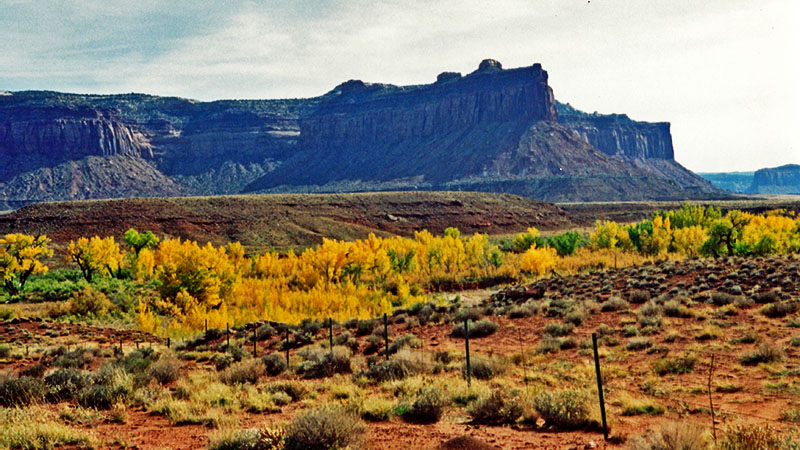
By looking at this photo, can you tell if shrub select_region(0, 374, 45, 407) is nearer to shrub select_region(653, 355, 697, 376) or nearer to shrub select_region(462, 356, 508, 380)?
shrub select_region(462, 356, 508, 380)

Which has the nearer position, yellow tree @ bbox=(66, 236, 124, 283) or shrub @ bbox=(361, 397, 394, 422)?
shrub @ bbox=(361, 397, 394, 422)

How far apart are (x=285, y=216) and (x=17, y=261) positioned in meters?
54.5

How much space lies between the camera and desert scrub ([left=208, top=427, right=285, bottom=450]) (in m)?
9.25

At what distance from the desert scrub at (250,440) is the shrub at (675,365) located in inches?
426

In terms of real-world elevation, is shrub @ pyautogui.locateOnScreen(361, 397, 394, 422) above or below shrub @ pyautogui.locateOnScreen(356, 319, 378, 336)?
above

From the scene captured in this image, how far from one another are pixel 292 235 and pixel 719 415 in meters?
81.8

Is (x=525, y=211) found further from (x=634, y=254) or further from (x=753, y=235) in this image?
(x=753, y=235)

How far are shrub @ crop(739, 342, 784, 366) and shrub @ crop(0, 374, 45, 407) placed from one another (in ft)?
62.4

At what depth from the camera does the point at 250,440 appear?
9289 mm

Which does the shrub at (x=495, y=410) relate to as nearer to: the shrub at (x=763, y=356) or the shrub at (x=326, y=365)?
the shrub at (x=326, y=365)

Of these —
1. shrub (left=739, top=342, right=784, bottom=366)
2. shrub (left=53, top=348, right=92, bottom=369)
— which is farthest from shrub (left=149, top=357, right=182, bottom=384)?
shrub (left=739, top=342, right=784, bottom=366)

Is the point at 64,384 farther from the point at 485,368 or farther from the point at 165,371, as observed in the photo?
the point at 485,368

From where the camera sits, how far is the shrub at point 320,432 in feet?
29.8

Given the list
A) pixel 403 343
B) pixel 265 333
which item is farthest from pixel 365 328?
pixel 403 343
